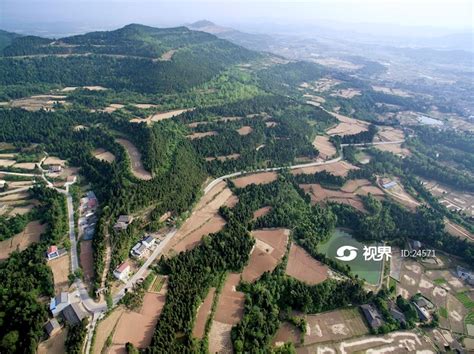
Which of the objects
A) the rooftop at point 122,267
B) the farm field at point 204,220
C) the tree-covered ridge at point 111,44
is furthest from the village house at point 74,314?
the tree-covered ridge at point 111,44

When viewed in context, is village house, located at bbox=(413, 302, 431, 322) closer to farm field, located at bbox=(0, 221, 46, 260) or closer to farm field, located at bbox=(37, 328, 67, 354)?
farm field, located at bbox=(37, 328, 67, 354)

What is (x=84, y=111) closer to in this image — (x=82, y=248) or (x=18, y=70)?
(x=18, y=70)

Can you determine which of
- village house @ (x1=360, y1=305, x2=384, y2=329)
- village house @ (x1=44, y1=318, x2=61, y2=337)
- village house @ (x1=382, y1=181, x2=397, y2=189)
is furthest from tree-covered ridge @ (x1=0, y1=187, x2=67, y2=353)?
village house @ (x1=382, y1=181, x2=397, y2=189)

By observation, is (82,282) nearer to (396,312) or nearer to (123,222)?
(123,222)

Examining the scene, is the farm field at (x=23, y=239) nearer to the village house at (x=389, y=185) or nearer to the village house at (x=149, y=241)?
the village house at (x=149, y=241)

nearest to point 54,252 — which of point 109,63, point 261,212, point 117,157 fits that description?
point 117,157

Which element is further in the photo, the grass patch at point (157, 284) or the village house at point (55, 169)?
the village house at point (55, 169)

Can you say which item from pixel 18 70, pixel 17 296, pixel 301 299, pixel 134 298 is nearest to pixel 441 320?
pixel 301 299
